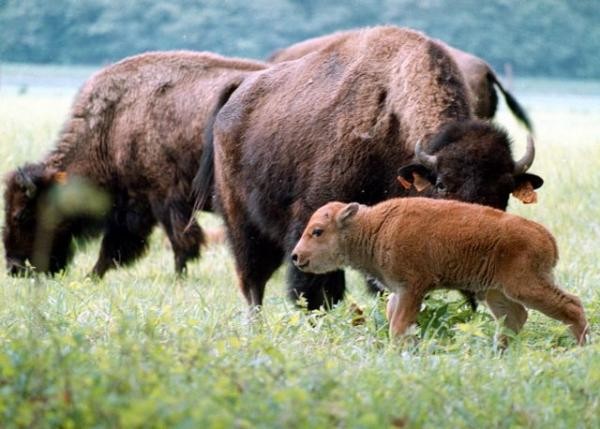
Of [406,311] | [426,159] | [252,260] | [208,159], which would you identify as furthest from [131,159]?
[406,311]

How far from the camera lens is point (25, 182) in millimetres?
10203

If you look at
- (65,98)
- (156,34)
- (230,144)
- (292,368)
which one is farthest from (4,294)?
(65,98)

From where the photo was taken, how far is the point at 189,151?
1004cm

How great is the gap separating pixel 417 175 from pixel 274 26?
17651mm

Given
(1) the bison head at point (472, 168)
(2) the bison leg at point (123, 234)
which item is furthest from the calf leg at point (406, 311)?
(2) the bison leg at point (123, 234)

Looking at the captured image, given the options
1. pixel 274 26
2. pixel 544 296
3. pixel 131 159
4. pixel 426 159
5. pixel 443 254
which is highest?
pixel 426 159

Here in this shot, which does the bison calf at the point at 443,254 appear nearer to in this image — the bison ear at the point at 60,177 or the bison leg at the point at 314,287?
the bison leg at the point at 314,287

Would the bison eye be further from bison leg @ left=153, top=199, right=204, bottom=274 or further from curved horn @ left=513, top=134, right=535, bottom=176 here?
curved horn @ left=513, top=134, right=535, bottom=176

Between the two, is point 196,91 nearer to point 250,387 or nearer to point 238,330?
point 238,330

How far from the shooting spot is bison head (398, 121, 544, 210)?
6457mm

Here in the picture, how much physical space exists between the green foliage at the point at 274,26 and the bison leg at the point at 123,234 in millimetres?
2684

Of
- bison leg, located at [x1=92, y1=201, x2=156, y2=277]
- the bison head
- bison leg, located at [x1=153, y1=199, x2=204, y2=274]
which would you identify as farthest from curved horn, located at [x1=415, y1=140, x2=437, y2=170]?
bison leg, located at [x1=92, y1=201, x2=156, y2=277]

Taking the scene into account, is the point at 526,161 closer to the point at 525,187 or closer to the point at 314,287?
the point at 525,187

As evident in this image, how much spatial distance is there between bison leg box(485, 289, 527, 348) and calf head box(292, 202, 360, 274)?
784 millimetres
